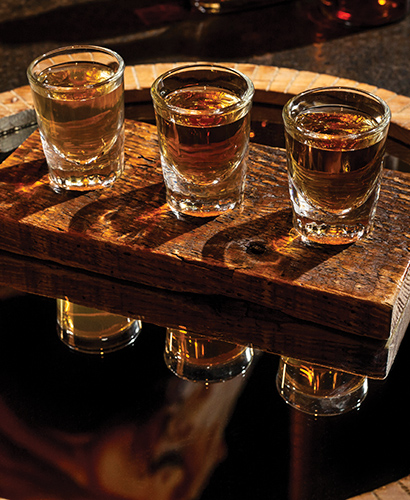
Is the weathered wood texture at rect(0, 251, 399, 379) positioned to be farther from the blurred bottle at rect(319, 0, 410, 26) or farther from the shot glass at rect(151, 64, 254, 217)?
the blurred bottle at rect(319, 0, 410, 26)

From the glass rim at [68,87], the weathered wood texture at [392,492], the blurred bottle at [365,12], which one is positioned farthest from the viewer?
the blurred bottle at [365,12]

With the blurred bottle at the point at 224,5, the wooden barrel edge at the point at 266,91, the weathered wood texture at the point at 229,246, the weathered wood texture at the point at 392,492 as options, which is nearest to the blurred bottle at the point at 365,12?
the blurred bottle at the point at 224,5

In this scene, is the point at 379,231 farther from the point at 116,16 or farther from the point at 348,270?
the point at 116,16

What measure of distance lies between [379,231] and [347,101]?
12cm

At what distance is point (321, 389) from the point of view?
67 cm

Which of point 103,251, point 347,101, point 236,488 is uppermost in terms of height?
point 347,101

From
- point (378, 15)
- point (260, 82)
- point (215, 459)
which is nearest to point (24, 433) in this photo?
point (215, 459)

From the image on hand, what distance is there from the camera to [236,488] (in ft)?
1.96

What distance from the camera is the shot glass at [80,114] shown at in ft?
2.21

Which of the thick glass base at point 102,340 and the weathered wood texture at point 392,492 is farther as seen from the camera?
the thick glass base at point 102,340

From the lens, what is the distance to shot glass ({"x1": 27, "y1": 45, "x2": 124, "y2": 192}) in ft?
2.21

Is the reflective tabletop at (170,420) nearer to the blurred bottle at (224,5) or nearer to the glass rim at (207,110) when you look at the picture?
the glass rim at (207,110)

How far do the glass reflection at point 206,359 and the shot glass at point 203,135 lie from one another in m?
0.12

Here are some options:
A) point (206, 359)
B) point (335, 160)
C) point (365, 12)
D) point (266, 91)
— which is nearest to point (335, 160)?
point (335, 160)
